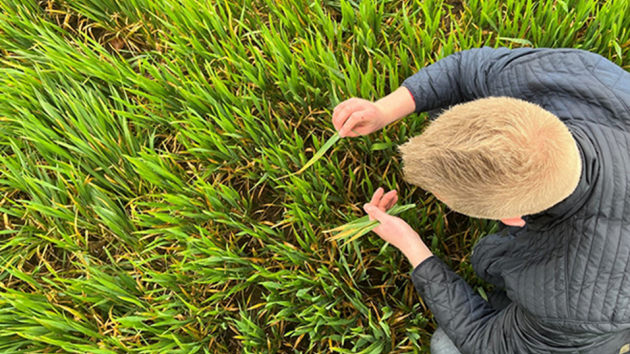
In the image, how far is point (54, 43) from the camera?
4.95ft

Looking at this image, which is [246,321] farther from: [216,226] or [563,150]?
[563,150]

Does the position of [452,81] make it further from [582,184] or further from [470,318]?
[470,318]

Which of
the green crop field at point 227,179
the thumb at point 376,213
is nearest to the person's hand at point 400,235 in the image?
the thumb at point 376,213

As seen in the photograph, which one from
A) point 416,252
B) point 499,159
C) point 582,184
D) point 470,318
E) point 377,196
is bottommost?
point 470,318

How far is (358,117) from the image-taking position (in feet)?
3.59

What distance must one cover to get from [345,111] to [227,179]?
1.95ft

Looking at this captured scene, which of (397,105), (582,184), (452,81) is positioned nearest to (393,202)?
(397,105)

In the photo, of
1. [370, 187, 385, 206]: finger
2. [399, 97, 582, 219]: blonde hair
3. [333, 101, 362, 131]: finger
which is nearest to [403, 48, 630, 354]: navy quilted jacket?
[399, 97, 582, 219]: blonde hair

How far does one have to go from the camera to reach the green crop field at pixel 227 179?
4.20 ft

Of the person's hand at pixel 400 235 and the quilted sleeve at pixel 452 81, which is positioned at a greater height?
the quilted sleeve at pixel 452 81

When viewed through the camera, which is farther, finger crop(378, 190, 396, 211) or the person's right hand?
finger crop(378, 190, 396, 211)

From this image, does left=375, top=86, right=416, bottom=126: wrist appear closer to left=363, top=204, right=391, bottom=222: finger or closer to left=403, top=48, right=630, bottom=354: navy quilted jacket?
left=403, top=48, right=630, bottom=354: navy quilted jacket

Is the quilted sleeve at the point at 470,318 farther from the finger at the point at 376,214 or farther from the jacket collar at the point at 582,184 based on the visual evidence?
the jacket collar at the point at 582,184

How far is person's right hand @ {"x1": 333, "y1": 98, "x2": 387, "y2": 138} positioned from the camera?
3.60 feet
